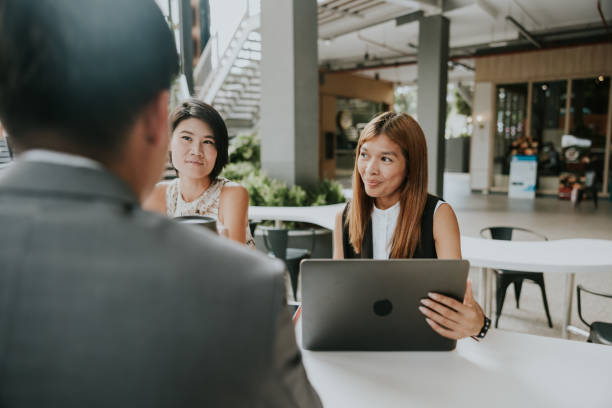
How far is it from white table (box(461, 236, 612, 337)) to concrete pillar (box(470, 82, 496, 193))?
980cm

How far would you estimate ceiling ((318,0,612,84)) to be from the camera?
829 cm

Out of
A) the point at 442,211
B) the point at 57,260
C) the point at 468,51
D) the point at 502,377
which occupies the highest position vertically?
the point at 468,51

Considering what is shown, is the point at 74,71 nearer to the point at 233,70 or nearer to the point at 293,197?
the point at 293,197

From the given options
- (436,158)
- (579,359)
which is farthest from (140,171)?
(436,158)

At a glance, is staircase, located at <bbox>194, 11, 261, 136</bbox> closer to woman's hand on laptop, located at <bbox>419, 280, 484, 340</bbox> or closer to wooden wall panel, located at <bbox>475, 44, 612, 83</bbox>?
wooden wall panel, located at <bbox>475, 44, 612, 83</bbox>

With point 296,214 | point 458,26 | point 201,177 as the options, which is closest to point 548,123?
point 458,26

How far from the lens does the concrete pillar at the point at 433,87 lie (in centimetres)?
855

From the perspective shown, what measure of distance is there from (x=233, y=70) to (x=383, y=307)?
923cm

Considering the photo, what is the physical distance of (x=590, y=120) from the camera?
10969 mm

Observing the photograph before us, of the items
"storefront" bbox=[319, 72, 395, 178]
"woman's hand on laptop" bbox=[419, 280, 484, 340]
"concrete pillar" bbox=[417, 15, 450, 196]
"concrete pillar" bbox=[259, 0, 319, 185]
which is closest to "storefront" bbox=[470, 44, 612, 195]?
"concrete pillar" bbox=[417, 15, 450, 196]

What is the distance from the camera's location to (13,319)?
407 mm

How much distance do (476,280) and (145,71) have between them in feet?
14.8

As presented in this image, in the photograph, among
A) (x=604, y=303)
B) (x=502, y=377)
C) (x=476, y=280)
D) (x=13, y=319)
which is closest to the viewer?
(x=13, y=319)

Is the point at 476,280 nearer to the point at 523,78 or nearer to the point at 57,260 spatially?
the point at 57,260
